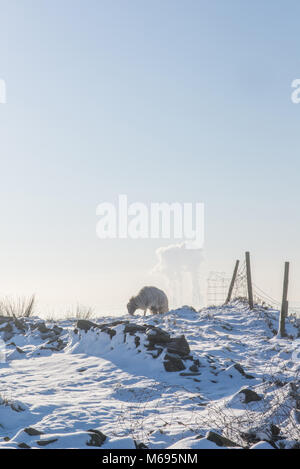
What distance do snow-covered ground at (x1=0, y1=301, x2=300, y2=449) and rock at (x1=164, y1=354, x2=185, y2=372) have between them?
23 mm

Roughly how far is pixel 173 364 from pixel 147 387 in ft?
4.19

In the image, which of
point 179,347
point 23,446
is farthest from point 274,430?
point 179,347

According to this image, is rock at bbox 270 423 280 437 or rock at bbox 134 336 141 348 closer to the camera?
rock at bbox 270 423 280 437

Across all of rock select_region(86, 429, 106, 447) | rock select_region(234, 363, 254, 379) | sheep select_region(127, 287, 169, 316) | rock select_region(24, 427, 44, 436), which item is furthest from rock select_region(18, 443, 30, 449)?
sheep select_region(127, 287, 169, 316)

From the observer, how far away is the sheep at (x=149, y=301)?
22.0 meters

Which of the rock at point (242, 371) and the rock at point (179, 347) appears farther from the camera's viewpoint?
the rock at point (179, 347)

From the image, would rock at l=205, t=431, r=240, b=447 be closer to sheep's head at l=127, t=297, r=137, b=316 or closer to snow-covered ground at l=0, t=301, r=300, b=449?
snow-covered ground at l=0, t=301, r=300, b=449

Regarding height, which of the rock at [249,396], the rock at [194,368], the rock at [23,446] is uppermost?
the rock at [23,446]

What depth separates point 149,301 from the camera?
2202 cm

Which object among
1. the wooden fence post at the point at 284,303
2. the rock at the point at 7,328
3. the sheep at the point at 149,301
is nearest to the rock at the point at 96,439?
the rock at the point at 7,328

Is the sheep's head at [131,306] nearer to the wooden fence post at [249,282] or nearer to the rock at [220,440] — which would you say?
the wooden fence post at [249,282]

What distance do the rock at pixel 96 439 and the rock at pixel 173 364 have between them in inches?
152

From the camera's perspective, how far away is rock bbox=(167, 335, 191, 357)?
9.77 meters

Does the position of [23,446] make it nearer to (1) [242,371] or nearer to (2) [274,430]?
(2) [274,430]
